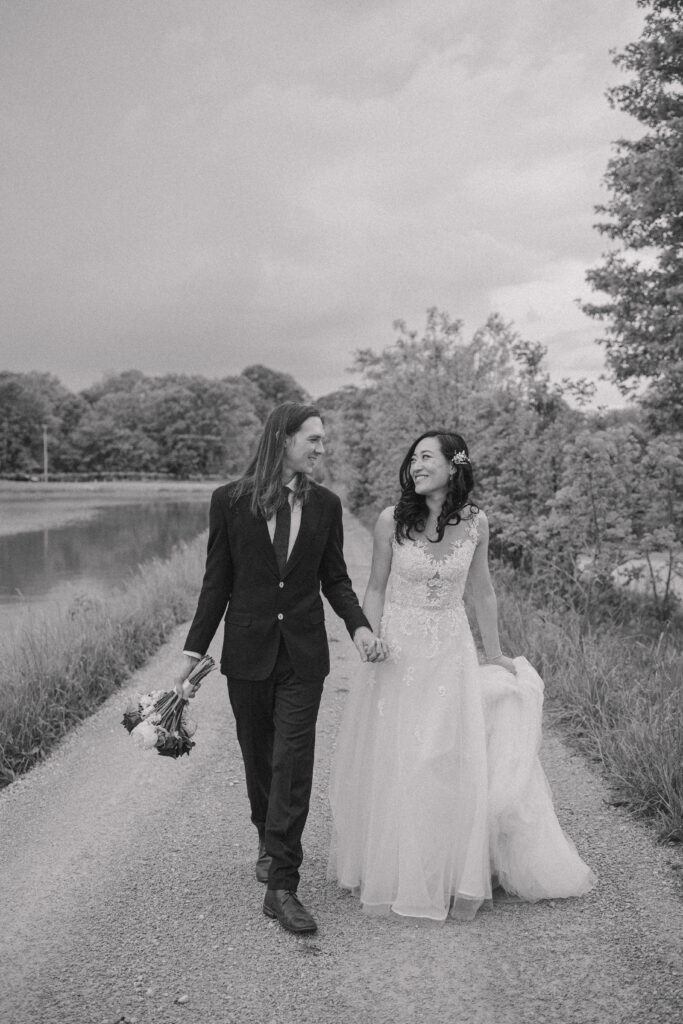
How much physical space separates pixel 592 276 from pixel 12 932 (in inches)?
705

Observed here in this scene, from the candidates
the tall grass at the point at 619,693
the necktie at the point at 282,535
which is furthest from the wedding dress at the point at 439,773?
the tall grass at the point at 619,693

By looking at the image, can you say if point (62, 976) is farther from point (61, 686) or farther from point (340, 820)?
point (61, 686)

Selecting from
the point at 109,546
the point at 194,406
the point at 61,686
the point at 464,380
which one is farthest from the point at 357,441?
the point at 194,406

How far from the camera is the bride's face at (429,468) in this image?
13.3 ft

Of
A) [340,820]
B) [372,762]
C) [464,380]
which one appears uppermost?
[464,380]

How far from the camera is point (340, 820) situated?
405cm

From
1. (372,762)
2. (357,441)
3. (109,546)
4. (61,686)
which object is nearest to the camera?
(372,762)

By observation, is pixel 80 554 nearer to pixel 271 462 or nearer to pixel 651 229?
pixel 651 229

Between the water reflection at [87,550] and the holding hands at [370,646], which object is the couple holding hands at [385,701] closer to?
the holding hands at [370,646]

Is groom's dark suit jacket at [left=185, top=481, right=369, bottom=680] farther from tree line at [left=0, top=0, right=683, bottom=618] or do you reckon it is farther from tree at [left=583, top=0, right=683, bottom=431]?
tree at [left=583, top=0, right=683, bottom=431]

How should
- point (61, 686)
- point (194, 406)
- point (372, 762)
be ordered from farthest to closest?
point (194, 406) < point (61, 686) < point (372, 762)

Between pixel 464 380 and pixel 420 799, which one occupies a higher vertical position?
pixel 464 380

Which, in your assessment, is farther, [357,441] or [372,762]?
[357,441]

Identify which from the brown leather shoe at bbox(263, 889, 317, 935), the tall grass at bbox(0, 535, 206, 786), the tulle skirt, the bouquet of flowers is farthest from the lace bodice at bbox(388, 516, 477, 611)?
the tall grass at bbox(0, 535, 206, 786)
